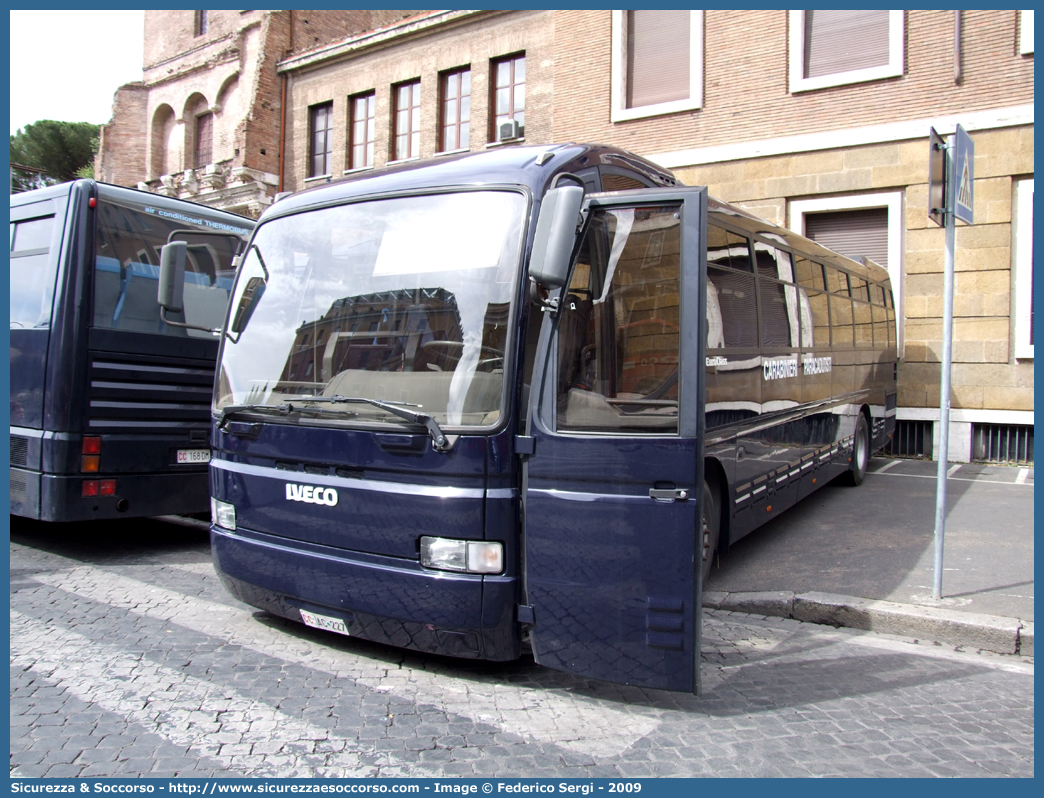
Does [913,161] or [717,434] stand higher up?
[913,161]

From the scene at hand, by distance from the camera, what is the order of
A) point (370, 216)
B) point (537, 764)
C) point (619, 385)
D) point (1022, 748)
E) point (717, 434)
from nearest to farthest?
1. point (537, 764)
2. point (1022, 748)
3. point (619, 385)
4. point (370, 216)
5. point (717, 434)

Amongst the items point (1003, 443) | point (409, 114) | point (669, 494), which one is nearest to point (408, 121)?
point (409, 114)

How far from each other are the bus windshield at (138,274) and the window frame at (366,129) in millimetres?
15175

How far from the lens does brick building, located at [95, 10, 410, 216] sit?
22.9m

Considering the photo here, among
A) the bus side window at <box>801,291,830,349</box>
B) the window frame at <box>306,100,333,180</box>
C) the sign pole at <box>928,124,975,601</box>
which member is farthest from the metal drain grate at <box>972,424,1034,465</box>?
the window frame at <box>306,100,333,180</box>

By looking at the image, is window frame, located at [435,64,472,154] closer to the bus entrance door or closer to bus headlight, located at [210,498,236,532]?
bus headlight, located at [210,498,236,532]

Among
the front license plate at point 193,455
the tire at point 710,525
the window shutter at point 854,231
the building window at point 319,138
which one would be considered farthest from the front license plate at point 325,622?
the building window at point 319,138

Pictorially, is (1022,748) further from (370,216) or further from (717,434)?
(370,216)

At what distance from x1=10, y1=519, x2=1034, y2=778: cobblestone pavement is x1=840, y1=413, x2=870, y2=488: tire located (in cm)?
527

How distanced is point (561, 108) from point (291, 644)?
14747mm

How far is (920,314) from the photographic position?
13.3m

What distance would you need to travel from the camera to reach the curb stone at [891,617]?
4594 millimetres

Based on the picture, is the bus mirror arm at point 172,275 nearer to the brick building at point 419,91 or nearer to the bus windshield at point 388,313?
the bus windshield at point 388,313

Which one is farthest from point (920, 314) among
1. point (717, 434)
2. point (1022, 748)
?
point (1022, 748)
